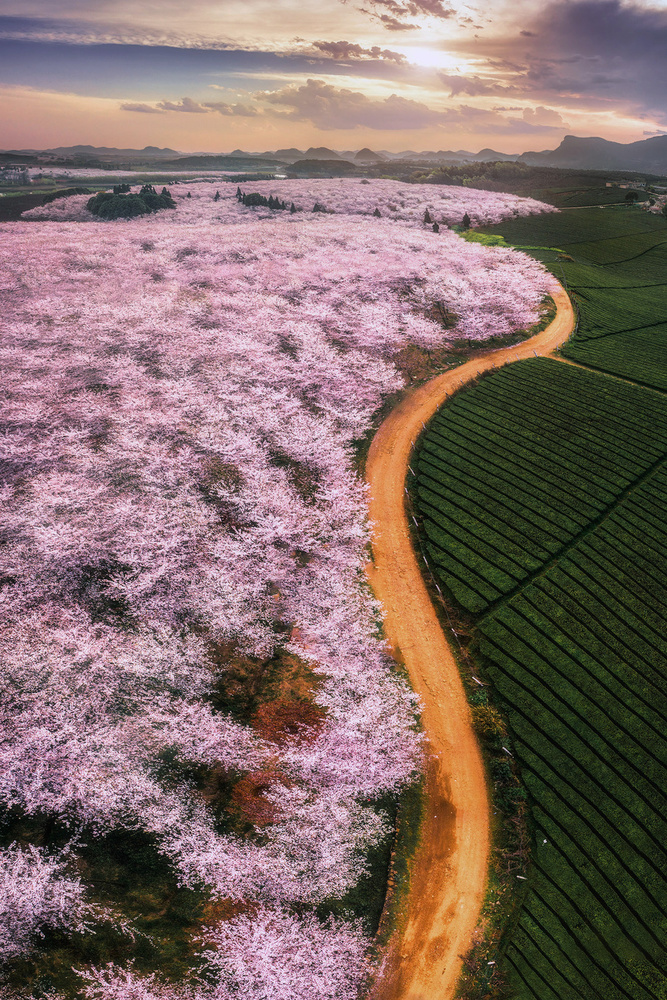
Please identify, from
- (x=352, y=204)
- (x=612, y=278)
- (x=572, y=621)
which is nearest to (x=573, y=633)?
(x=572, y=621)

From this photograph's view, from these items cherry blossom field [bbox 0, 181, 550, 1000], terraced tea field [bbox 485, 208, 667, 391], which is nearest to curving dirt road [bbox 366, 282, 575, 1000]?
cherry blossom field [bbox 0, 181, 550, 1000]

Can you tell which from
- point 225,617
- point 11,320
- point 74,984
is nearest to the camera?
point 74,984

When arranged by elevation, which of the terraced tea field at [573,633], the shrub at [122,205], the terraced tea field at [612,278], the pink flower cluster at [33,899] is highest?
the shrub at [122,205]

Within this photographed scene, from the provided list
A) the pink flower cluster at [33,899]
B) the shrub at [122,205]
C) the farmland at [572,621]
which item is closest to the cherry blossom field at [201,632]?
the pink flower cluster at [33,899]

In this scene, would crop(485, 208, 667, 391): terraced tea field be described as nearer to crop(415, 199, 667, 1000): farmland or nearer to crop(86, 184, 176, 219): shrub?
crop(415, 199, 667, 1000): farmland

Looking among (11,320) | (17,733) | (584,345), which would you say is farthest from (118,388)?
(584,345)

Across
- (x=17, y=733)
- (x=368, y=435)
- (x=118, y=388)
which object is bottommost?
(x=17, y=733)

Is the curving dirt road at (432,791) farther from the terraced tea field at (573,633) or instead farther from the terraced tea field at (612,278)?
the terraced tea field at (612,278)

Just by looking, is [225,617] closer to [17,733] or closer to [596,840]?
[17,733]
